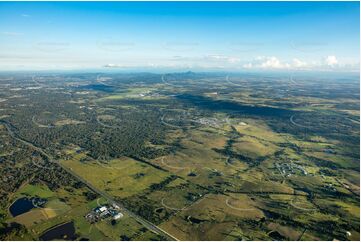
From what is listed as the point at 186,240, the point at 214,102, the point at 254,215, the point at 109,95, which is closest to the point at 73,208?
the point at 186,240

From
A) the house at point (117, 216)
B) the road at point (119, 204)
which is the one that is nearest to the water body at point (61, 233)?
the house at point (117, 216)

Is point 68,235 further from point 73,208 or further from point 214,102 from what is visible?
point 214,102

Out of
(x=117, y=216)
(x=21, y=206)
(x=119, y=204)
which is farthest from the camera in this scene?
(x=119, y=204)

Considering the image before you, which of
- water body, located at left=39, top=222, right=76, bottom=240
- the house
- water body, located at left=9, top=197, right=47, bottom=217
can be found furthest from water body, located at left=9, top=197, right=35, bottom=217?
the house

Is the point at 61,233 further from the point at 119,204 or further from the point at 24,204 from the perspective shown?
the point at 24,204

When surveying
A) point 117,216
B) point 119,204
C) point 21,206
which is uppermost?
point 117,216

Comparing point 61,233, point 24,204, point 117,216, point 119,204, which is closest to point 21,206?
point 24,204

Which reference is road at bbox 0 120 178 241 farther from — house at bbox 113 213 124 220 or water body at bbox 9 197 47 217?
water body at bbox 9 197 47 217
